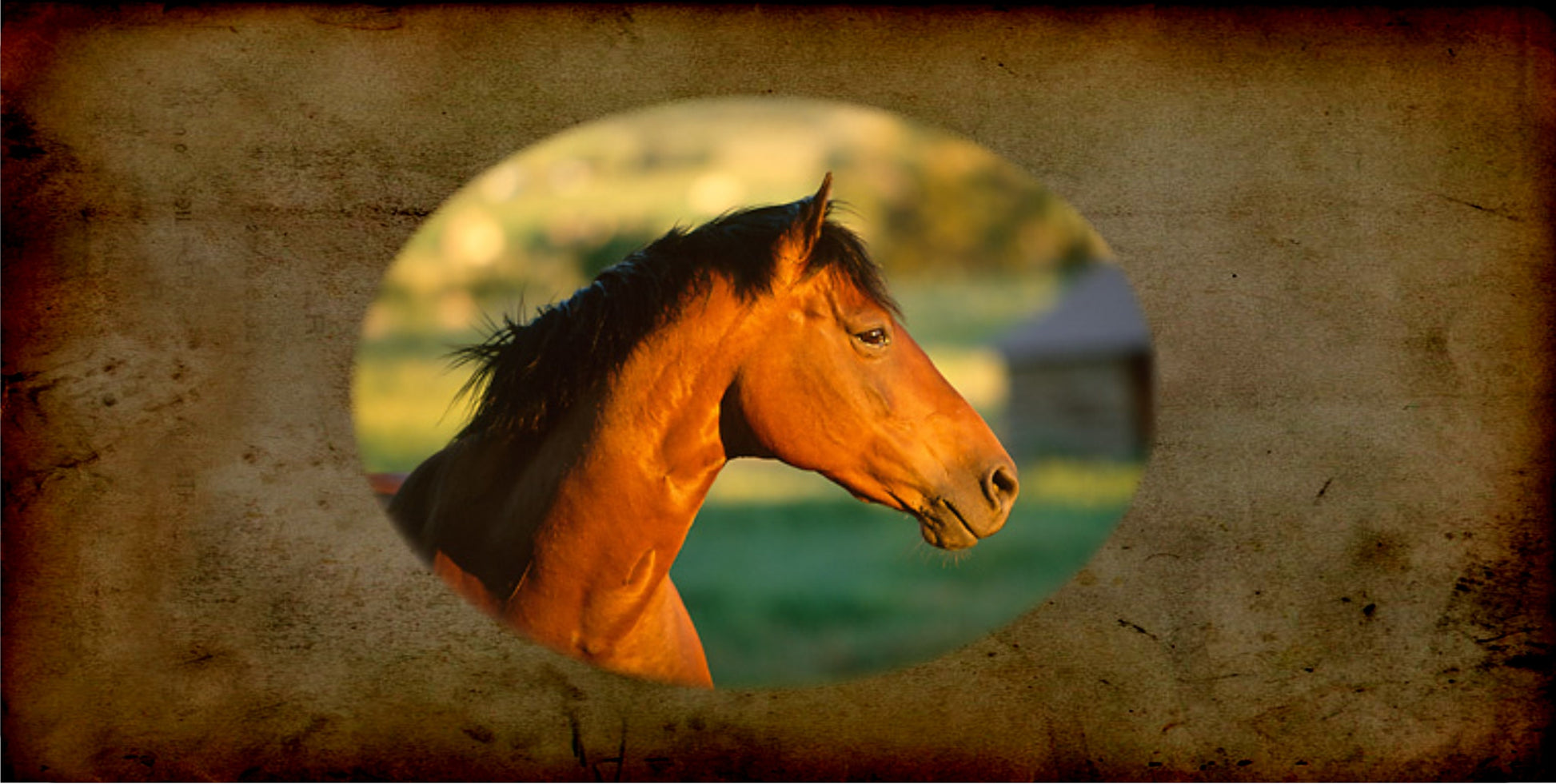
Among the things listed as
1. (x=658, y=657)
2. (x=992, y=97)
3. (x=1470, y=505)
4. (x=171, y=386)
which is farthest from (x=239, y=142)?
(x=1470, y=505)

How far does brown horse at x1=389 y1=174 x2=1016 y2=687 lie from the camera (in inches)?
82.8

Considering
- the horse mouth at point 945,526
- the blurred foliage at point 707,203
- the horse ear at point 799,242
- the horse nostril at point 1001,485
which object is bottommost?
the horse mouth at point 945,526

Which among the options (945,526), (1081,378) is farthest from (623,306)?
(1081,378)

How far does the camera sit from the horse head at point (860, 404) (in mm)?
2127

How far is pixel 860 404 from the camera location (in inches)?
83.9

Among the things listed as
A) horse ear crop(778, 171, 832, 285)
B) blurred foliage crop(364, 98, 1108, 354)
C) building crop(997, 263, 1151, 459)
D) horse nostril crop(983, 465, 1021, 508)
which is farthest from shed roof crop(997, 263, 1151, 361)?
horse ear crop(778, 171, 832, 285)

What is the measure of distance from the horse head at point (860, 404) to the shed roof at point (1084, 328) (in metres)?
8.05

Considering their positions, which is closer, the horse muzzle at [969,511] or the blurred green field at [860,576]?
the horse muzzle at [969,511]

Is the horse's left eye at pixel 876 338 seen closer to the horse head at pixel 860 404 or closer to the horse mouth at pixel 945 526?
the horse head at pixel 860 404

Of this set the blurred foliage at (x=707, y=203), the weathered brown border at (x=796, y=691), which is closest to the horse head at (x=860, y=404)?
the weathered brown border at (x=796, y=691)

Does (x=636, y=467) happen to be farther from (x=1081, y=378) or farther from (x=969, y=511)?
(x=1081, y=378)

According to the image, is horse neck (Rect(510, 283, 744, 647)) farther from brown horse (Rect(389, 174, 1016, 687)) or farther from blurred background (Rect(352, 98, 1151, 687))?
blurred background (Rect(352, 98, 1151, 687))

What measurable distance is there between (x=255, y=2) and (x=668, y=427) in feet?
4.08

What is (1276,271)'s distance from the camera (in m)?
2.38
